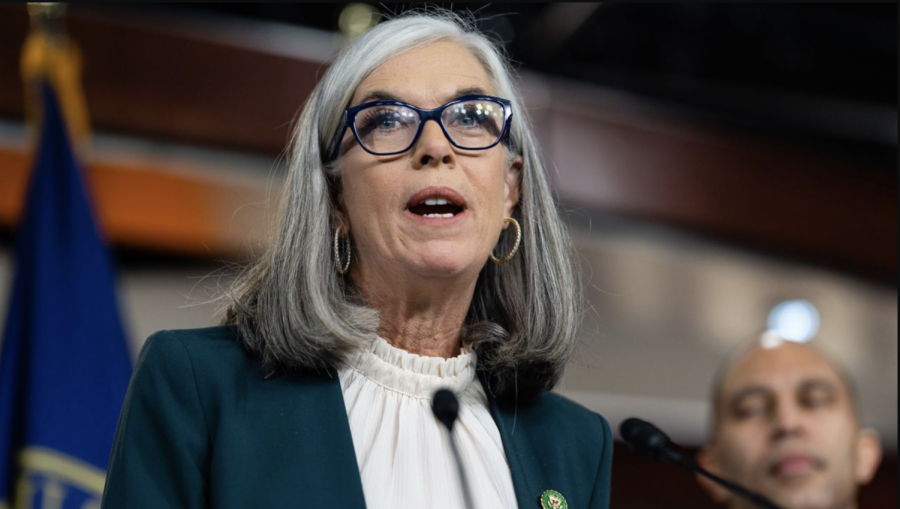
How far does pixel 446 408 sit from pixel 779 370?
6.76 feet

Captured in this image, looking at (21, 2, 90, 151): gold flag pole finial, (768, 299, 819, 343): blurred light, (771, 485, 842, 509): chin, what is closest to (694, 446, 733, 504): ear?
(771, 485, 842, 509): chin

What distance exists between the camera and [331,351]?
5.18 feet

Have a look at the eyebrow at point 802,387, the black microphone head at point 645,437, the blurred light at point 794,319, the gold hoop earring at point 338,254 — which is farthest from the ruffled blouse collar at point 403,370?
the blurred light at point 794,319

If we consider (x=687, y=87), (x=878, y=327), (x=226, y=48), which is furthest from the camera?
(x=878, y=327)

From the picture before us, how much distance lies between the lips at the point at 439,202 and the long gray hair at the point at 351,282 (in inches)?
6.4

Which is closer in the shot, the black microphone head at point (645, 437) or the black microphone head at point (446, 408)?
the black microphone head at point (446, 408)

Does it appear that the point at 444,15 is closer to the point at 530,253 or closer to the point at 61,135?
the point at 530,253

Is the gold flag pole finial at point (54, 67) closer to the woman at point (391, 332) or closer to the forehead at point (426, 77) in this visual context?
the woman at point (391, 332)

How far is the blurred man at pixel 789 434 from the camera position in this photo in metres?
3.04

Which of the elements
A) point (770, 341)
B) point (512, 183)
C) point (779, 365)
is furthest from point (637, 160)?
point (512, 183)

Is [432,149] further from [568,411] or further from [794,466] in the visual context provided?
[794,466]

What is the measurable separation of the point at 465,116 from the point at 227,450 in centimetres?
63

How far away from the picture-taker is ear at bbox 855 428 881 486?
10.4ft

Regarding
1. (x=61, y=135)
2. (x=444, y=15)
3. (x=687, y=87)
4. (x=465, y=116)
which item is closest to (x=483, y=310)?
(x=465, y=116)
